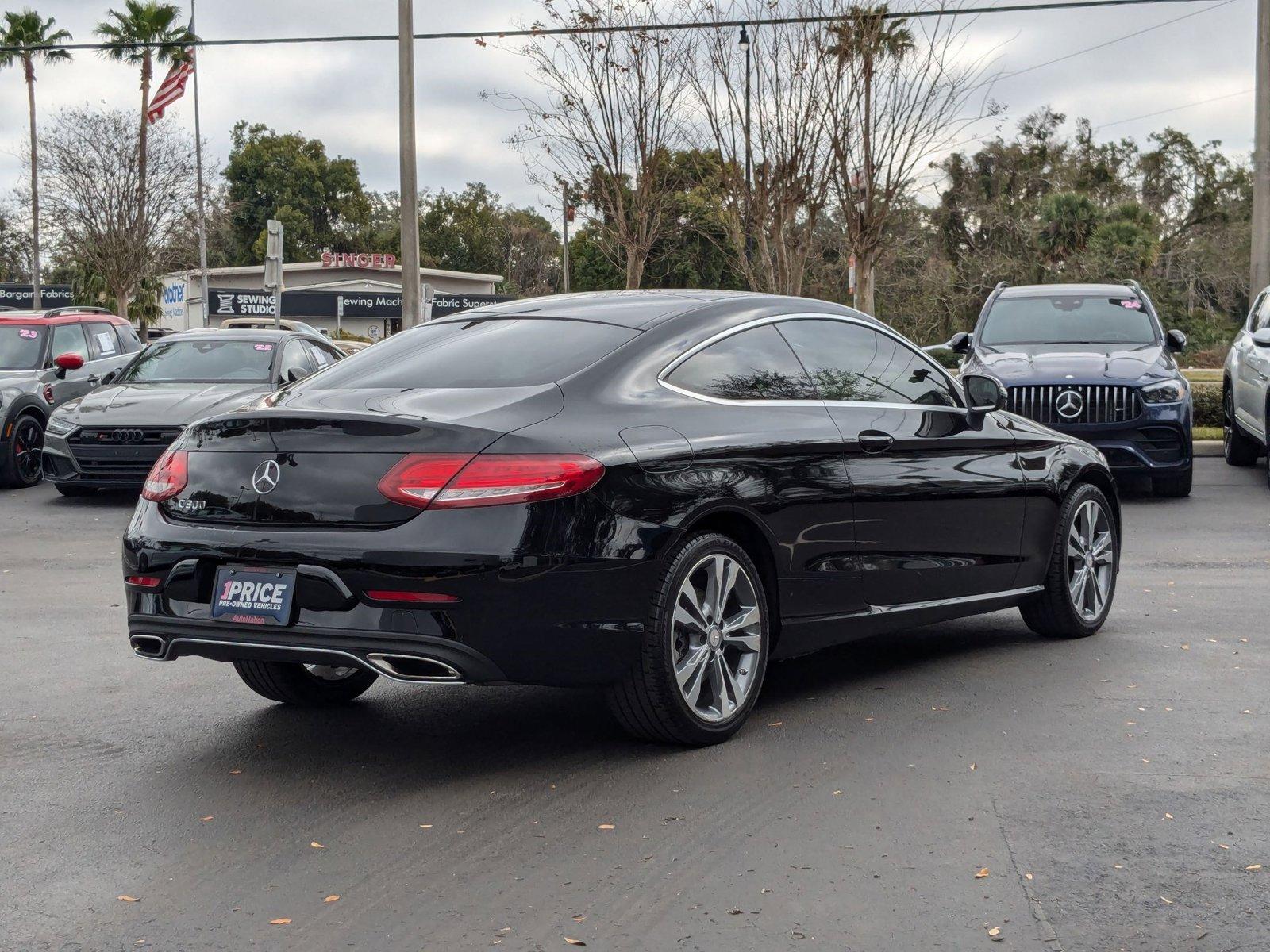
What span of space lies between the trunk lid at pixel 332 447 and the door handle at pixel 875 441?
1.51 m

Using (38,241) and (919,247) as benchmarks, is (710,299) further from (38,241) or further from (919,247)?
(38,241)

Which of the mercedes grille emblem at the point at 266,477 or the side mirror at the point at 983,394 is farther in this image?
the side mirror at the point at 983,394

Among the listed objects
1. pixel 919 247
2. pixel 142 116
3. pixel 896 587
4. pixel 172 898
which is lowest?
pixel 172 898

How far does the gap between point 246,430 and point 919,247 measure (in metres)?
46.7

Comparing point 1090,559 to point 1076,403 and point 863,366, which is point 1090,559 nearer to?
point 863,366

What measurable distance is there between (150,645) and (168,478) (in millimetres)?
567

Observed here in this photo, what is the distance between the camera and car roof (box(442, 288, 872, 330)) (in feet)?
19.1

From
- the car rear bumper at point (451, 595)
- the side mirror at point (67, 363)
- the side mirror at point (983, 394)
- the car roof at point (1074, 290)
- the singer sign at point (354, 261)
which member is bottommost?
the car rear bumper at point (451, 595)

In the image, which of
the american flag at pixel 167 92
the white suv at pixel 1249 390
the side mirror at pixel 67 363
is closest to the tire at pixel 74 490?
the side mirror at pixel 67 363

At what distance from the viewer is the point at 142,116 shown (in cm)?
5097

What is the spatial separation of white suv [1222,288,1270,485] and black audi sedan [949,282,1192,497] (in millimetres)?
750

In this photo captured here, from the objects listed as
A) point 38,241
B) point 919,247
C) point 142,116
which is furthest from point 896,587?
point 38,241

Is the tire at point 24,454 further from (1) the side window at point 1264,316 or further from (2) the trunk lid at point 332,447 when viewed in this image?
(1) the side window at point 1264,316

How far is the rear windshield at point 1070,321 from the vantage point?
1453 centimetres
